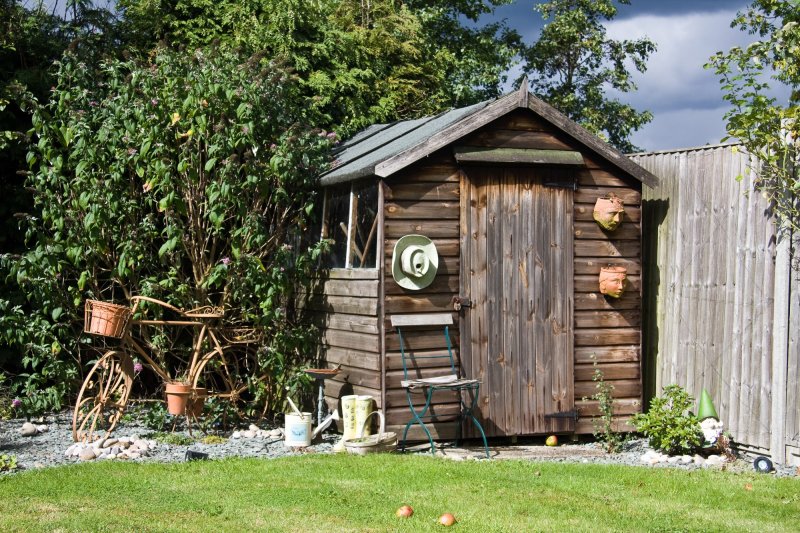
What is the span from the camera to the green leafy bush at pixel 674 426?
841cm

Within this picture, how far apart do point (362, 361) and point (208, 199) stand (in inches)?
85.0

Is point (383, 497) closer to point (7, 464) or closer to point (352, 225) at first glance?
point (7, 464)

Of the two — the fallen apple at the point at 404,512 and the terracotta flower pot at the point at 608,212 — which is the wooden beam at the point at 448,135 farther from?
the fallen apple at the point at 404,512

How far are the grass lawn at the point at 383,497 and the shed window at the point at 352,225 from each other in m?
2.07

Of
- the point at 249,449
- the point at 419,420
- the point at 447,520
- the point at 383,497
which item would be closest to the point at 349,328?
the point at 419,420

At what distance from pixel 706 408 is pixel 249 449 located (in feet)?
13.3

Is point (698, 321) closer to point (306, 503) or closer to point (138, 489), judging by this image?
point (306, 503)

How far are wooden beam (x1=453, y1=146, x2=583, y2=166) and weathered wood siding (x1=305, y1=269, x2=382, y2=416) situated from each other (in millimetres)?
1377

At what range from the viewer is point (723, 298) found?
8.71m

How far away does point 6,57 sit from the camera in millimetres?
11203

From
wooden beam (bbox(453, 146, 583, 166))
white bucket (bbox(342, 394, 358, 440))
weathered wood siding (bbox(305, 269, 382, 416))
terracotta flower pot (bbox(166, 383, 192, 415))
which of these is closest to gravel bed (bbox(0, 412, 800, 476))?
white bucket (bbox(342, 394, 358, 440))

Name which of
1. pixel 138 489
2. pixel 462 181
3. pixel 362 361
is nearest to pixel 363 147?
pixel 462 181

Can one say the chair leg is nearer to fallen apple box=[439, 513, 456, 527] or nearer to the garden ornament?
the garden ornament

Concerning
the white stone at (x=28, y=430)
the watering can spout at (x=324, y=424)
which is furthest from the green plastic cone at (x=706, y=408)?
the white stone at (x=28, y=430)
